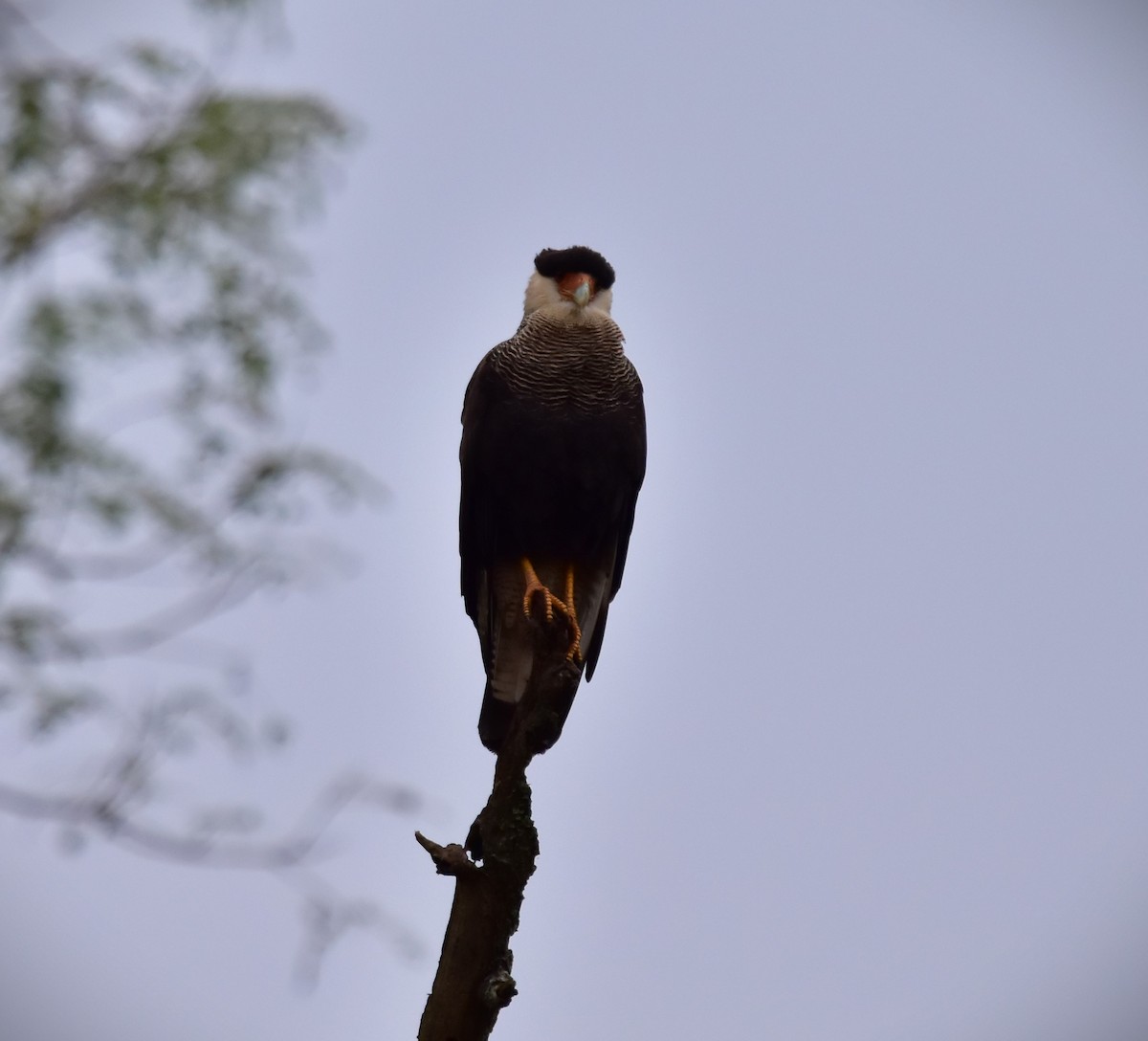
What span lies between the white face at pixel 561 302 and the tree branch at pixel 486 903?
2363 mm

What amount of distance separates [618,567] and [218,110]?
2.89m

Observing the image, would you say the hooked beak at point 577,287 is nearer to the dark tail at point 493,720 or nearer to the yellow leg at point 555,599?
the yellow leg at point 555,599

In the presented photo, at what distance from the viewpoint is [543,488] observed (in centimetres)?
473

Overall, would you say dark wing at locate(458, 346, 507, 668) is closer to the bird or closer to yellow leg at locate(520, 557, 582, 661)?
the bird

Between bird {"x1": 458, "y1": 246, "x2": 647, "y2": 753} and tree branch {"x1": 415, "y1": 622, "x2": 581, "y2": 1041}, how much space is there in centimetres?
131

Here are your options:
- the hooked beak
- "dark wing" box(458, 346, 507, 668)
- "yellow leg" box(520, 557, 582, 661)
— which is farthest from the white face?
"yellow leg" box(520, 557, 582, 661)

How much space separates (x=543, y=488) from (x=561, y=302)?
1.06 m

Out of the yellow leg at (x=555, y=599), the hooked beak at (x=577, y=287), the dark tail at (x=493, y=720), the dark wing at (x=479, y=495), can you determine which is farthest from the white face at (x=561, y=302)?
the dark tail at (x=493, y=720)

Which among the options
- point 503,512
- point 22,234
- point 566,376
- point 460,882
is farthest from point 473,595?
point 22,234

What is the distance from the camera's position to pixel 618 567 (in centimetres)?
517

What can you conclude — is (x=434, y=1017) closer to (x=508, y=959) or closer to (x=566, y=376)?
(x=508, y=959)

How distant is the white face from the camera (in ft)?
17.5

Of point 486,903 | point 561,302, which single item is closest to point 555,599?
point 561,302

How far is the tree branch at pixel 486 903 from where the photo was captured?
10.3 feet
